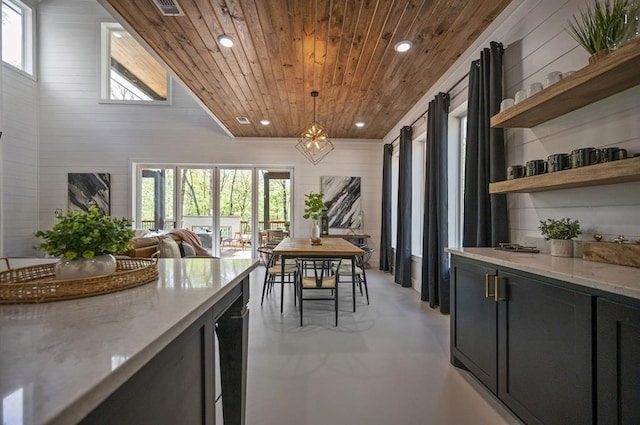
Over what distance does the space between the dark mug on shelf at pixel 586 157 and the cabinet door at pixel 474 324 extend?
728 millimetres

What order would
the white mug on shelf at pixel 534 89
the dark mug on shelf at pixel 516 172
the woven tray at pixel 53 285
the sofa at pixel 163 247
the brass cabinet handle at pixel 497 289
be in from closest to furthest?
the woven tray at pixel 53 285
the brass cabinet handle at pixel 497 289
the white mug on shelf at pixel 534 89
the dark mug on shelf at pixel 516 172
the sofa at pixel 163 247

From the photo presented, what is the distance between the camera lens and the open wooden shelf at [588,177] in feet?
4.34

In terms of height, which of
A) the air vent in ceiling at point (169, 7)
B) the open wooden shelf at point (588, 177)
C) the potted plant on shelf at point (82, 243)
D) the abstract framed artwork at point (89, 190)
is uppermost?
the air vent in ceiling at point (169, 7)

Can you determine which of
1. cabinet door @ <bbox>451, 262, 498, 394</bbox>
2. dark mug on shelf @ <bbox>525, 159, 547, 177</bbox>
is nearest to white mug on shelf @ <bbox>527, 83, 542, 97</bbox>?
dark mug on shelf @ <bbox>525, 159, 547, 177</bbox>

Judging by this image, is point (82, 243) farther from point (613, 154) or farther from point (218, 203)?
point (218, 203)

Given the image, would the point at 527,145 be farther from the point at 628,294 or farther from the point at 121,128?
the point at 121,128

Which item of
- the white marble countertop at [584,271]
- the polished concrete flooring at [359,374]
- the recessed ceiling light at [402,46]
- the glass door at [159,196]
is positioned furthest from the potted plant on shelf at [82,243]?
the glass door at [159,196]

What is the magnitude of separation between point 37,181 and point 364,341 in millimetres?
7358

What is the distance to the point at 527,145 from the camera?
7.43 feet

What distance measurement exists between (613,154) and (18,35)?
9.35m

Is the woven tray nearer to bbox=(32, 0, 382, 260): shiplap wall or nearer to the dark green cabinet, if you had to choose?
the dark green cabinet

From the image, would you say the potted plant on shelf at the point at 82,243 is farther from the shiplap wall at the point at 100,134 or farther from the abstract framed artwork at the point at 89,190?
the abstract framed artwork at the point at 89,190

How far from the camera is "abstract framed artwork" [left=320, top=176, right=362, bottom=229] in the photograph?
22.0 feet

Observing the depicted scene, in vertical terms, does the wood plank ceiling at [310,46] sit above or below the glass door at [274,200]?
above
